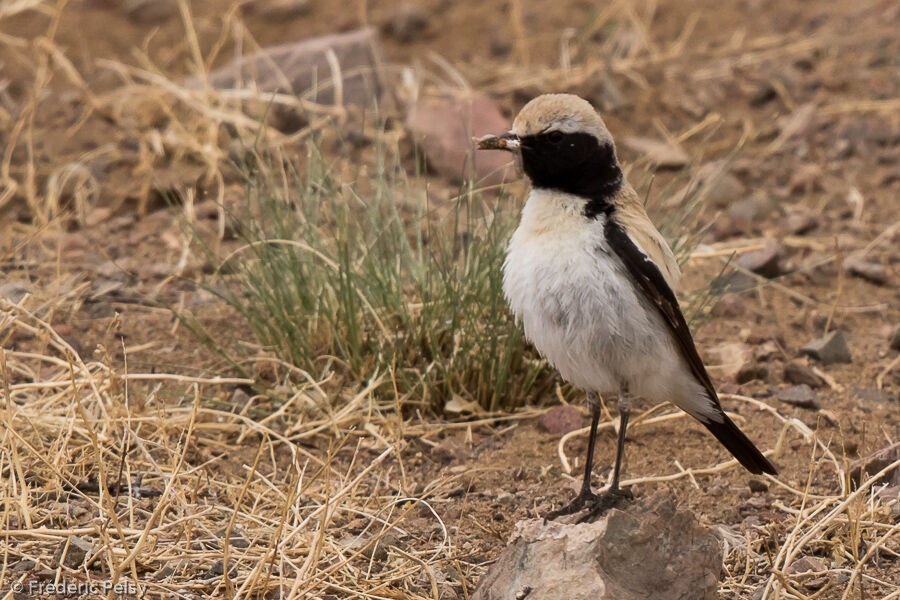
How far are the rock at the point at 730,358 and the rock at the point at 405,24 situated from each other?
440cm

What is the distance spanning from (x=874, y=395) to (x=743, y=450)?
4.08 ft

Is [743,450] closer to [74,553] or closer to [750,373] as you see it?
[750,373]

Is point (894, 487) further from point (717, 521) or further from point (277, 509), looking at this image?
point (277, 509)

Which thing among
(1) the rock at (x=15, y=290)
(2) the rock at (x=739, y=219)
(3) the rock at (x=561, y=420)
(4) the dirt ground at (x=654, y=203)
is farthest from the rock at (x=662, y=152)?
(1) the rock at (x=15, y=290)

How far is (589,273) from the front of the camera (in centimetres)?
345

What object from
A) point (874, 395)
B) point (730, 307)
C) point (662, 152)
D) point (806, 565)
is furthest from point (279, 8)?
point (806, 565)

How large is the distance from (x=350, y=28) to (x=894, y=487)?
5.96 m

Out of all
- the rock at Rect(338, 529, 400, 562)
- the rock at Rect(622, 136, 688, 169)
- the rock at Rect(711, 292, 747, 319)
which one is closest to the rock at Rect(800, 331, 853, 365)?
the rock at Rect(711, 292, 747, 319)

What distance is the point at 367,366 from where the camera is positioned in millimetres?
4637

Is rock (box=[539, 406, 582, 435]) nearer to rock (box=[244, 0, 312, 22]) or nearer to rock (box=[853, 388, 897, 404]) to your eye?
rock (box=[853, 388, 897, 404])

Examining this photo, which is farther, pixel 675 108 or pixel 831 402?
pixel 675 108

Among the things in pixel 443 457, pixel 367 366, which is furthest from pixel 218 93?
pixel 443 457

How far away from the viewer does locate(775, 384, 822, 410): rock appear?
4.67 metres

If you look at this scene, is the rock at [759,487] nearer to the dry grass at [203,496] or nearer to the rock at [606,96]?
the dry grass at [203,496]
